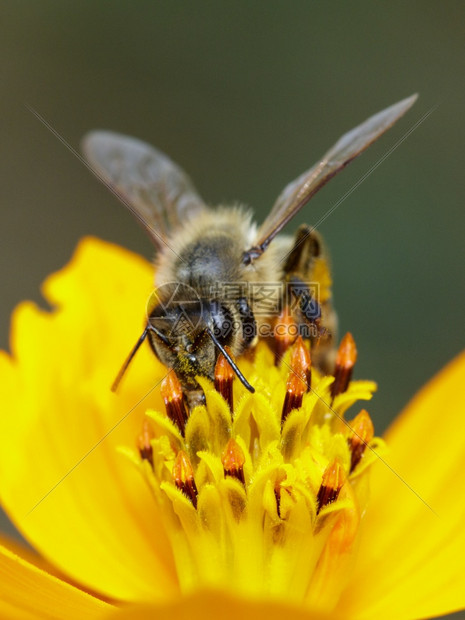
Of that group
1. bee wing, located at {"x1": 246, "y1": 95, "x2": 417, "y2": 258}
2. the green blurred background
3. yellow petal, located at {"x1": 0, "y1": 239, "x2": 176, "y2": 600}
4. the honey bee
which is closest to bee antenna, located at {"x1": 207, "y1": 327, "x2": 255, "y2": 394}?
the honey bee

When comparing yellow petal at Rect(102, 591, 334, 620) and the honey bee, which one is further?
the honey bee

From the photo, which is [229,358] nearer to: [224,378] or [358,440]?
[224,378]

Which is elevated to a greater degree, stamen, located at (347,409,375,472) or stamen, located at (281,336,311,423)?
stamen, located at (281,336,311,423)

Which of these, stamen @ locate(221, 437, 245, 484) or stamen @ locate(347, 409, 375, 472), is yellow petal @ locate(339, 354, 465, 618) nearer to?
stamen @ locate(347, 409, 375, 472)

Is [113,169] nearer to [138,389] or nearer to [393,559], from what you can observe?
[138,389]

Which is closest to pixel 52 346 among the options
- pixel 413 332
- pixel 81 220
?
pixel 413 332

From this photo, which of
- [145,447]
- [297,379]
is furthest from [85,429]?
[297,379]
